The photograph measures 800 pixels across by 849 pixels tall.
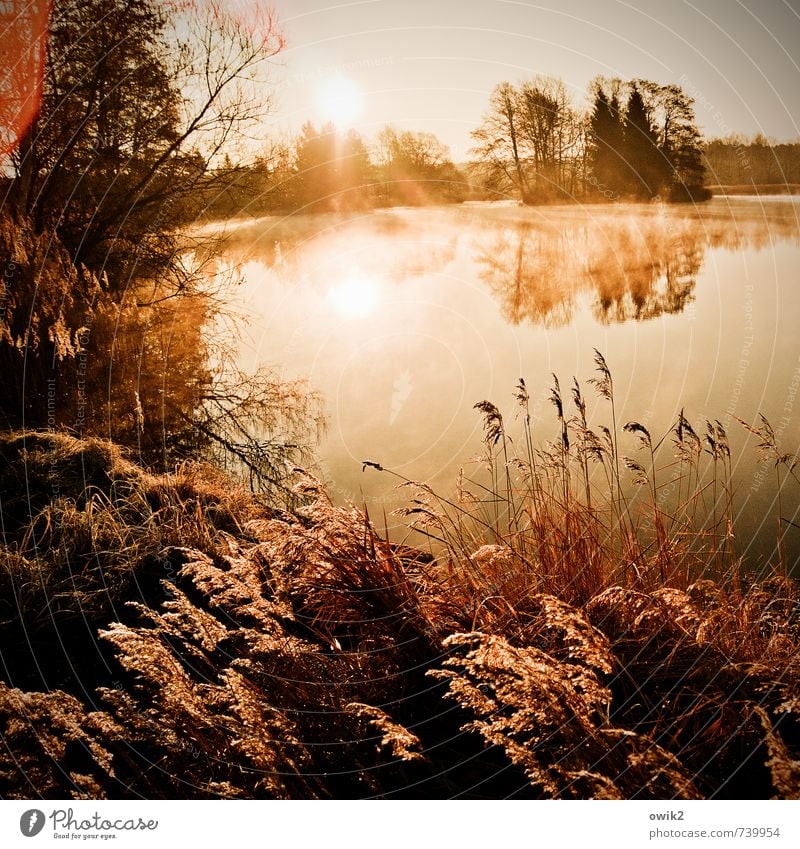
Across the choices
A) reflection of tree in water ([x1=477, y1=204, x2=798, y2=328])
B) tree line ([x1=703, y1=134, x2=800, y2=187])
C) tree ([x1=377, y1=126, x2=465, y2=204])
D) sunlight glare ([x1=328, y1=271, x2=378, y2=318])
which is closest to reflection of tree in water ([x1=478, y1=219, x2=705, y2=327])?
reflection of tree in water ([x1=477, y1=204, x2=798, y2=328])

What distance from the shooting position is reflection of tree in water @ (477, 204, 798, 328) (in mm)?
5727

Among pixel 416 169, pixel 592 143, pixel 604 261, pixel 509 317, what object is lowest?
pixel 509 317

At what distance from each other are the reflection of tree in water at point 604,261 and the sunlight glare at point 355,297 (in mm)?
1082

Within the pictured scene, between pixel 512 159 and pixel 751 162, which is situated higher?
pixel 512 159

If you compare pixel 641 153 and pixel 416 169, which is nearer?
pixel 416 169

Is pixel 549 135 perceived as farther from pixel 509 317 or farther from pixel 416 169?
pixel 509 317

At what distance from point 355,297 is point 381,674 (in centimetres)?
362

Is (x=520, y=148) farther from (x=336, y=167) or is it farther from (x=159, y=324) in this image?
(x=159, y=324)

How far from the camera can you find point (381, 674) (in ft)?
8.07

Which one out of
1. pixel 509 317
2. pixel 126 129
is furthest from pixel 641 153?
pixel 126 129

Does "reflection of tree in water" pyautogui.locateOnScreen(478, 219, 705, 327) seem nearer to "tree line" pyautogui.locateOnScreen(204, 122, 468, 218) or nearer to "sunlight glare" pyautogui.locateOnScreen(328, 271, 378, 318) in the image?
"tree line" pyautogui.locateOnScreen(204, 122, 468, 218)

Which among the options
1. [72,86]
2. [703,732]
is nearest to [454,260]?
[72,86]

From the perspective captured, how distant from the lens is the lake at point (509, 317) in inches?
205

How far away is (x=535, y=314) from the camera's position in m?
5.69
